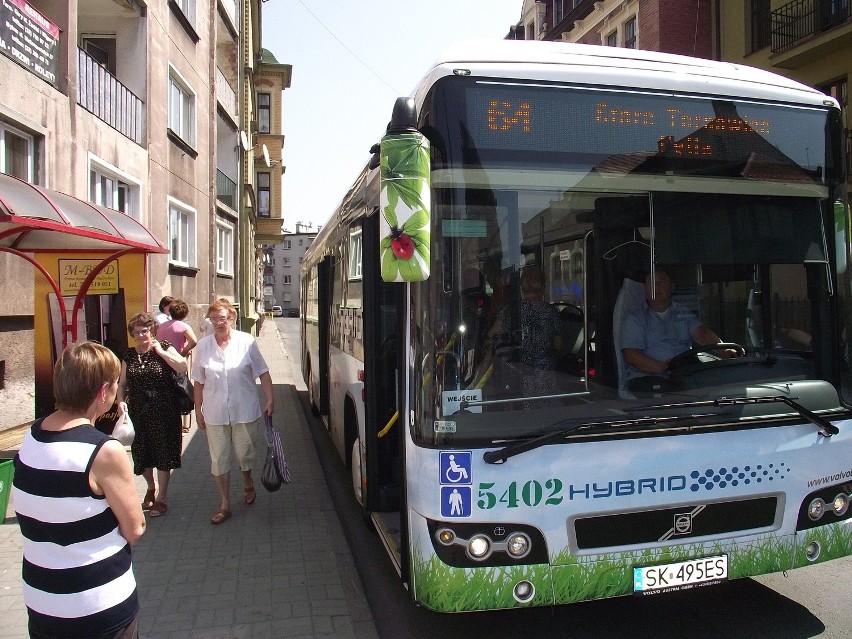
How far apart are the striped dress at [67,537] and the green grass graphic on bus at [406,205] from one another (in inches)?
52.8

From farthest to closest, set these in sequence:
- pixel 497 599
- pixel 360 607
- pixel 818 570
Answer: pixel 818 570
pixel 360 607
pixel 497 599

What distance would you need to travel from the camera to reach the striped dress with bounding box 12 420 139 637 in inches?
91.0

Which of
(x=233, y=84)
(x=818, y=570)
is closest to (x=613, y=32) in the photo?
(x=233, y=84)

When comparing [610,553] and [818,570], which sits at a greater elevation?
[610,553]

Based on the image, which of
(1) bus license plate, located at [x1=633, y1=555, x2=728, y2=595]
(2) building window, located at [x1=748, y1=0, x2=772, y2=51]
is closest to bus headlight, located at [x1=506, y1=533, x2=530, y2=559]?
(1) bus license plate, located at [x1=633, y1=555, x2=728, y2=595]

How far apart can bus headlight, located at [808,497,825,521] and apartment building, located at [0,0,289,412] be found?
20.3ft

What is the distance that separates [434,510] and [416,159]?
5.13 feet

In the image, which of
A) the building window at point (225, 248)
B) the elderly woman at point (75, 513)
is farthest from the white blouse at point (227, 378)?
the building window at point (225, 248)

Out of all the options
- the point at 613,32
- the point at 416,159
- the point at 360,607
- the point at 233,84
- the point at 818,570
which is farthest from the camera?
the point at 613,32

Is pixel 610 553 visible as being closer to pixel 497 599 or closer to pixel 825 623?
pixel 497 599

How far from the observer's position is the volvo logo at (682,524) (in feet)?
11.0

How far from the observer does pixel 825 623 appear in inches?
152

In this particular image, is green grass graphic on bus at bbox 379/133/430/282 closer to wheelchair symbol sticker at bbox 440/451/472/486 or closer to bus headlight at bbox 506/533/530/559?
wheelchair symbol sticker at bbox 440/451/472/486

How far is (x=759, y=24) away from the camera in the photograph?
21.1 metres
